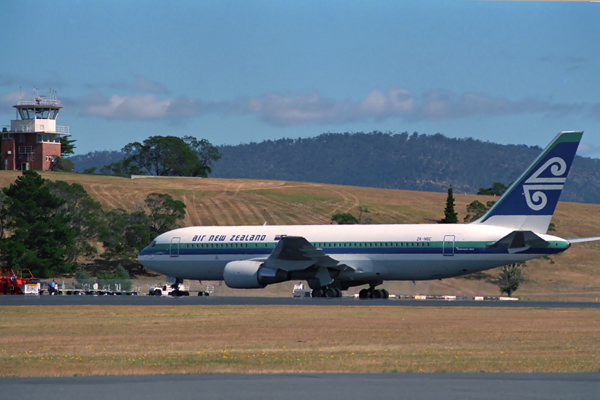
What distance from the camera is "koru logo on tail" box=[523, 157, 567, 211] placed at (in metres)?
35.3

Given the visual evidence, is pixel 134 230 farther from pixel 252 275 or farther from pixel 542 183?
pixel 542 183

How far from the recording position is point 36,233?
63.2 m

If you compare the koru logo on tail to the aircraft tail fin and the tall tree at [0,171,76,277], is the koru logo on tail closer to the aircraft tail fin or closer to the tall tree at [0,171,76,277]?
the aircraft tail fin

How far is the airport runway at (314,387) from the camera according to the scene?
392 inches

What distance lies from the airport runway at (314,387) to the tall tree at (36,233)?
51951 mm

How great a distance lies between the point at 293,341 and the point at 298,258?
19.8 m

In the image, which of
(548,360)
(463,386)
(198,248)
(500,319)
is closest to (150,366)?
(463,386)

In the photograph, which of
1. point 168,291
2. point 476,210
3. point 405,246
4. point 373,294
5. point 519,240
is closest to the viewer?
point 519,240

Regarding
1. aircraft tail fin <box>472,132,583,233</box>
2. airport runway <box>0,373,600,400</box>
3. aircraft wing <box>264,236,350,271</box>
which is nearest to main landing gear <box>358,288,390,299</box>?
aircraft wing <box>264,236,350,271</box>

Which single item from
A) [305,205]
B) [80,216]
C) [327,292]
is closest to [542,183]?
[327,292]

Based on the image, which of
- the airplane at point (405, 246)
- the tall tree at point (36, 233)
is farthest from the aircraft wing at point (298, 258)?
the tall tree at point (36, 233)

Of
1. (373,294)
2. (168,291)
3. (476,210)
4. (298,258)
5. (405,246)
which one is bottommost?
(168,291)

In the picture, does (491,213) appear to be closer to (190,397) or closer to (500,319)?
(500,319)

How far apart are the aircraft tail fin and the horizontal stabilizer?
5.65ft
